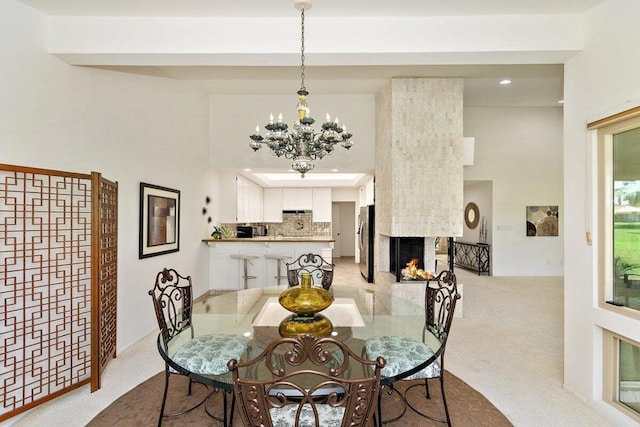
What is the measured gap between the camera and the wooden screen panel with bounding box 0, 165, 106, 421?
227 centimetres

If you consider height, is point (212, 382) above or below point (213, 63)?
below

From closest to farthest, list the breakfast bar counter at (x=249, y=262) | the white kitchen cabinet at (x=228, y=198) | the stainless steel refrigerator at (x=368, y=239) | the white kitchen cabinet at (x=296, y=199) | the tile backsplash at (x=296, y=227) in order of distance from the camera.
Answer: the breakfast bar counter at (x=249, y=262) → the white kitchen cabinet at (x=228, y=198) → the stainless steel refrigerator at (x=368, y=239) → the white kitchen cabinet at (x=296, y=199) → the tile backsplash at (x=296, y=227)

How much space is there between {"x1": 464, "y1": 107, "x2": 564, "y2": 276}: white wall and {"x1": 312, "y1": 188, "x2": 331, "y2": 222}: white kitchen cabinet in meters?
3.39

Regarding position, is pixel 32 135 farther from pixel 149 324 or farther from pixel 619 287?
pixel 619 287

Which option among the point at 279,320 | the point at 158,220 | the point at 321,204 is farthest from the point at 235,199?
the point at 279,320

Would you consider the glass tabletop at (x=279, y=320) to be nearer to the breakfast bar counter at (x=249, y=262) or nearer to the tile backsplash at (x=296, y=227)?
the breakfast bar counter at (x=249, y=262)

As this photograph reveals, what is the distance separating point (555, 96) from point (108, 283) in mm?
7600

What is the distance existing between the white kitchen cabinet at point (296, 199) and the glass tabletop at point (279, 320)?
18.0 feet

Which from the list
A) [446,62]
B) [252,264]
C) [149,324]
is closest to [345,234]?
[252,264]

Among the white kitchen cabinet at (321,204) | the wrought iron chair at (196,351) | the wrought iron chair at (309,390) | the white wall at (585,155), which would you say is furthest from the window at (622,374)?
the white kitchen cabinet at (321,204)

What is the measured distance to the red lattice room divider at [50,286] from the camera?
7.53ft

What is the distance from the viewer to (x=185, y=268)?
16.4ft

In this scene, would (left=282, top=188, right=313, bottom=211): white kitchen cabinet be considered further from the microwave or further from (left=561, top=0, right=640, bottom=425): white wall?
(left=561, top=0, right=640, bottom=425): white wall

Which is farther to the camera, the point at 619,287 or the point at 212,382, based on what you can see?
the point at 619,287
